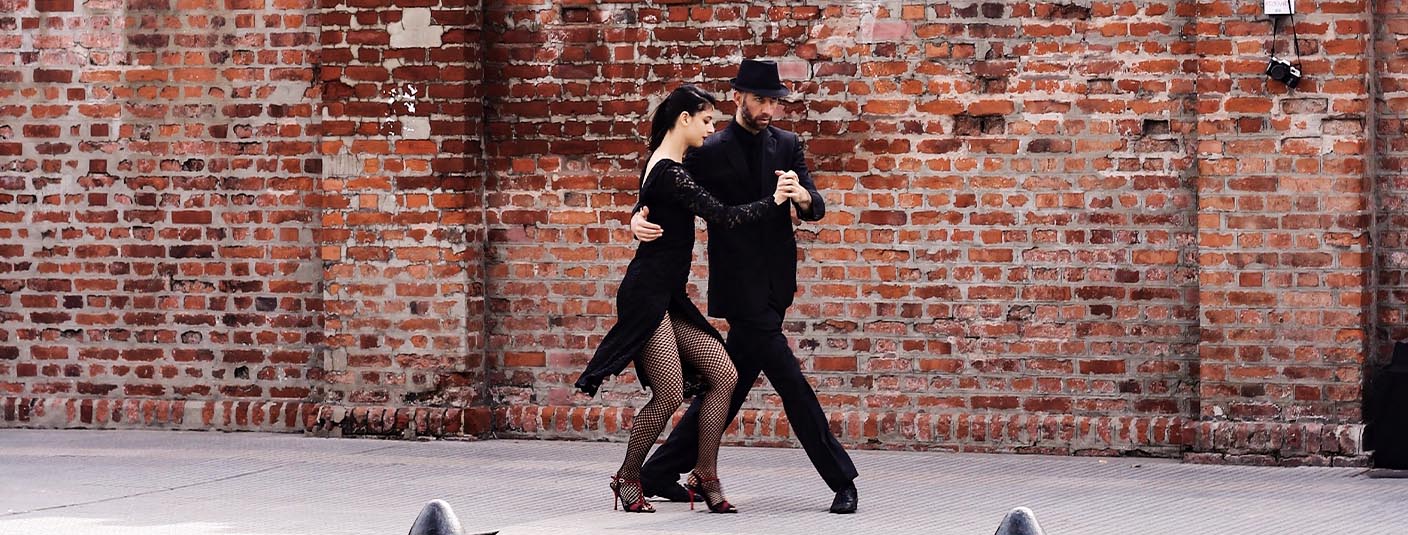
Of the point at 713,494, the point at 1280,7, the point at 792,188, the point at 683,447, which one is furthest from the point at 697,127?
the point at 1280,7

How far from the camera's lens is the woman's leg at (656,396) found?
838cm

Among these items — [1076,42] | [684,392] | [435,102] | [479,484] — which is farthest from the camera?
[435,102]

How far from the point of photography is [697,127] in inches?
332

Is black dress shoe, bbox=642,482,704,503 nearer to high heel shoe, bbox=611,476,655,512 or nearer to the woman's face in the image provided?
high heel shoe, bbox=611,476,655,512

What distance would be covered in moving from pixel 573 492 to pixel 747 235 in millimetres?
1444

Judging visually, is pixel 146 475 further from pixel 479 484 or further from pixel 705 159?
pixel 705 159

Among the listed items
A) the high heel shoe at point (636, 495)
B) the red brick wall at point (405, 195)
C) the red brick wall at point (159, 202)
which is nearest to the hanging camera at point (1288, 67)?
the high heel shoe at point (636, 495)

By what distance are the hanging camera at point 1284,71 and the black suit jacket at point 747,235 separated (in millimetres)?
2426

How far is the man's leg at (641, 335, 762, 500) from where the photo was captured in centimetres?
857

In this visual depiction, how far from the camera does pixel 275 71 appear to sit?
11102 mm

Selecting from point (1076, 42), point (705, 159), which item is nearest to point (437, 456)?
point (705, 159)

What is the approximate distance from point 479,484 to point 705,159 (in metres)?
1.86

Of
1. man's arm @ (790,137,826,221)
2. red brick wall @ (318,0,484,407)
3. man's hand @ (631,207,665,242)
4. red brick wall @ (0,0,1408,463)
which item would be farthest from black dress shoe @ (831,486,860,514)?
red brick wall @ (318,0,484,407)

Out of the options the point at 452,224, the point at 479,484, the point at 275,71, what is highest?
the point at 275,71
